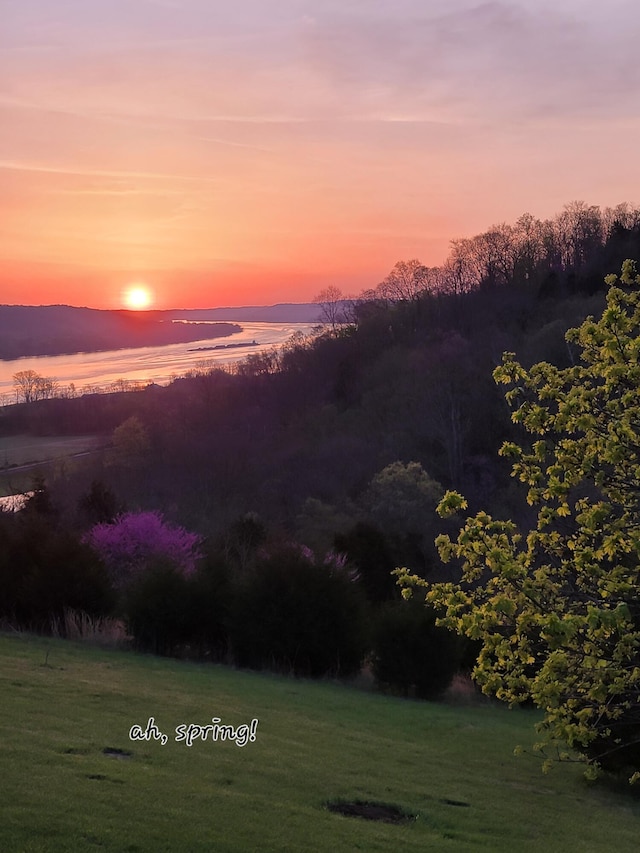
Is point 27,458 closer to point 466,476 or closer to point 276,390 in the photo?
point 276,390

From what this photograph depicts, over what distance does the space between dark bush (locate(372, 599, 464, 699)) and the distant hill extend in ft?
525

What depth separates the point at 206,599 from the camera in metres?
16.5

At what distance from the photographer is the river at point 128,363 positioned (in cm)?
12569

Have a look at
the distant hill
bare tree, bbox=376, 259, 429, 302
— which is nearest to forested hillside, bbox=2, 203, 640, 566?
bare tree, bbox=376, 259, 429, 302

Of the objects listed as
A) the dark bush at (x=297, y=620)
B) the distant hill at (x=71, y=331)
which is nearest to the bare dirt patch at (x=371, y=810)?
the dark bush at (x=297, y=620)

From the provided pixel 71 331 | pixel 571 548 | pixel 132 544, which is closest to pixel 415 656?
pixel 571 548

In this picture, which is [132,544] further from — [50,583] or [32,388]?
[32,388]

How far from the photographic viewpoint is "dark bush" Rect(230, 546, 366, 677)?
15.9 meters

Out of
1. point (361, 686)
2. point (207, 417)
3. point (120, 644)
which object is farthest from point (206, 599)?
point (207, 417)

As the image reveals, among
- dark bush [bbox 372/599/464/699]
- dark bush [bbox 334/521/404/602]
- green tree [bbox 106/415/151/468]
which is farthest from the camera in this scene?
green tree [bbox 106/415/151/468]

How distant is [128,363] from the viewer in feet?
501

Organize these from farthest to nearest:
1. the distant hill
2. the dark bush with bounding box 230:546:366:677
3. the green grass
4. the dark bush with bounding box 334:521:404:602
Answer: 1. the distant hill
2. the dark bush with bounding box 334:521:404:602
3. the dark bush with bounding box 230:546:366:677
4. the green grass

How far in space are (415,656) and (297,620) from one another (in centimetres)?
228

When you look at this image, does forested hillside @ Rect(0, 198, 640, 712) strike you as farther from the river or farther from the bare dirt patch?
the river
